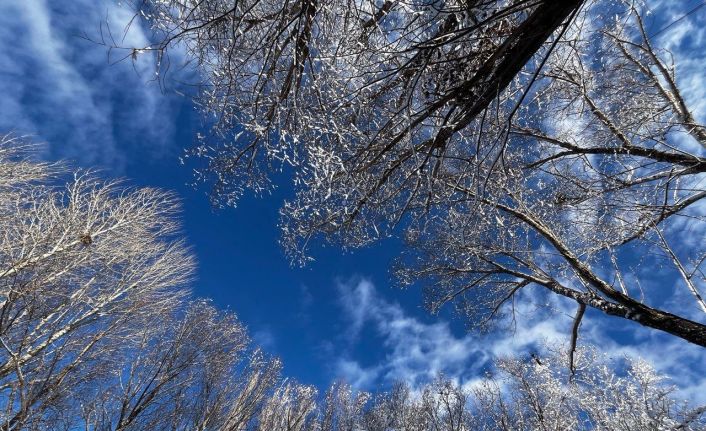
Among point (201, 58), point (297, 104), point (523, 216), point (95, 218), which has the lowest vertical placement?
point (95, 218)

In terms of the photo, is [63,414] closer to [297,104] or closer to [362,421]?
[297,104]

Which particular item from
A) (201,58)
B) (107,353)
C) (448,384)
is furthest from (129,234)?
(448,384)

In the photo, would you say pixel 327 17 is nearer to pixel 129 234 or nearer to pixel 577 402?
pixel 129 234

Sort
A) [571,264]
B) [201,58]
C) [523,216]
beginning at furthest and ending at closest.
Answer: [523,216]
[571,264]
[201,58]

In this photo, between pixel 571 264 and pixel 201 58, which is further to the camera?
pixel 571 264

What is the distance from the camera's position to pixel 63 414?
7.23 m

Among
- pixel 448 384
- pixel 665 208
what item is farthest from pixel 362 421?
pixel 665 208

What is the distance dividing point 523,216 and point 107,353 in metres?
9.99

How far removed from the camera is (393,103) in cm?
300

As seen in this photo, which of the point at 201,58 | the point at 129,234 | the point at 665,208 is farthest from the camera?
the point at 129,234

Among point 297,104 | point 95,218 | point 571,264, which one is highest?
point 571,264

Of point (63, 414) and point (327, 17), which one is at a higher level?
point (327, 17)

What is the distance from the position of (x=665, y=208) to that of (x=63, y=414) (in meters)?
11.2

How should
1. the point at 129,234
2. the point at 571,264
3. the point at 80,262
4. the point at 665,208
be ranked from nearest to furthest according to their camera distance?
the point at 665,208 < the point at 571,264 < the point at 80,262 < the point at 129,234
